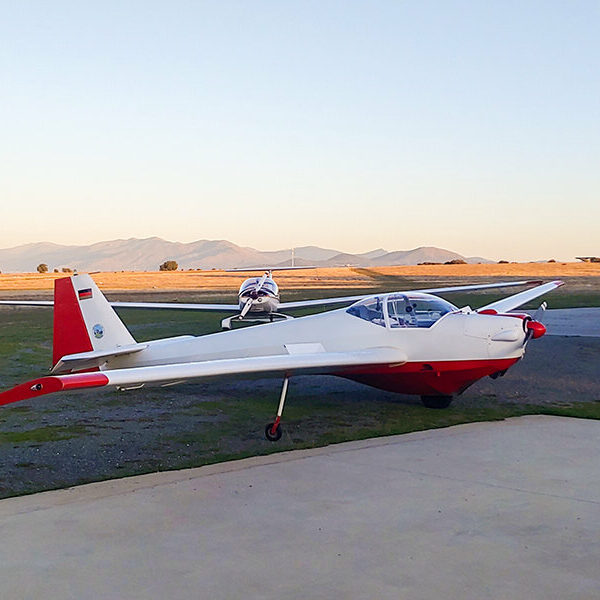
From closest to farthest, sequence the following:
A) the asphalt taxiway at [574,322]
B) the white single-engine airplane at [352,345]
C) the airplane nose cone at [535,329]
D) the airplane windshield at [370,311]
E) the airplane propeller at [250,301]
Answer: the airplane nose cone at [535,329], the white single-engine airplane at [352,345], the airplane windshield at [370,311], the asphalt taxiway at [574,322], the airplane propeller at [250,301]

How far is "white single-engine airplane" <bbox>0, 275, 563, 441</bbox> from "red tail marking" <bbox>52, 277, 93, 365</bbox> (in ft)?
0.05

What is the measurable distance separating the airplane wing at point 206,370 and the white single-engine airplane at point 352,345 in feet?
0.08

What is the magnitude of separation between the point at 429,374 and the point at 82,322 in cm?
565

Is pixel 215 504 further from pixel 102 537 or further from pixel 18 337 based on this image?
pixel 18 337

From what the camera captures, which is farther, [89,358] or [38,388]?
[89,358]

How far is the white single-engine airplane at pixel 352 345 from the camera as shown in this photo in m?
9.86

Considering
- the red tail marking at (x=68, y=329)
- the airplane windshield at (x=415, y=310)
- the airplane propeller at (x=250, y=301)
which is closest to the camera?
the airplane windshield at (x=415, y=310)

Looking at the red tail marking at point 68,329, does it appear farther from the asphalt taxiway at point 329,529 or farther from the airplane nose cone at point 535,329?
the airplane nose cone at point 535,329

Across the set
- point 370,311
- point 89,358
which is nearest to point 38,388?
point 89,358

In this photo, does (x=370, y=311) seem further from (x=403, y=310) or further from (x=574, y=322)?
(x=574, y=322)

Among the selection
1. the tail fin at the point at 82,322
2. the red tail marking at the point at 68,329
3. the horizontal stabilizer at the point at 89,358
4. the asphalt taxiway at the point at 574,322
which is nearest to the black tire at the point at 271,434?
the horizontal stabilizer at the point at 89,358

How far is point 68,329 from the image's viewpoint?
1152cm

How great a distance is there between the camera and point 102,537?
5.81m

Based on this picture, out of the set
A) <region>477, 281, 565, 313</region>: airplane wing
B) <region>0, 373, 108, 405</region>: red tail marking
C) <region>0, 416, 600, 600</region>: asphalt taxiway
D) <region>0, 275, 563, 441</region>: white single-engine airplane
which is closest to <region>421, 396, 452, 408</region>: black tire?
<region>0, 275, 563, 441</region>: white single-engine airplane
